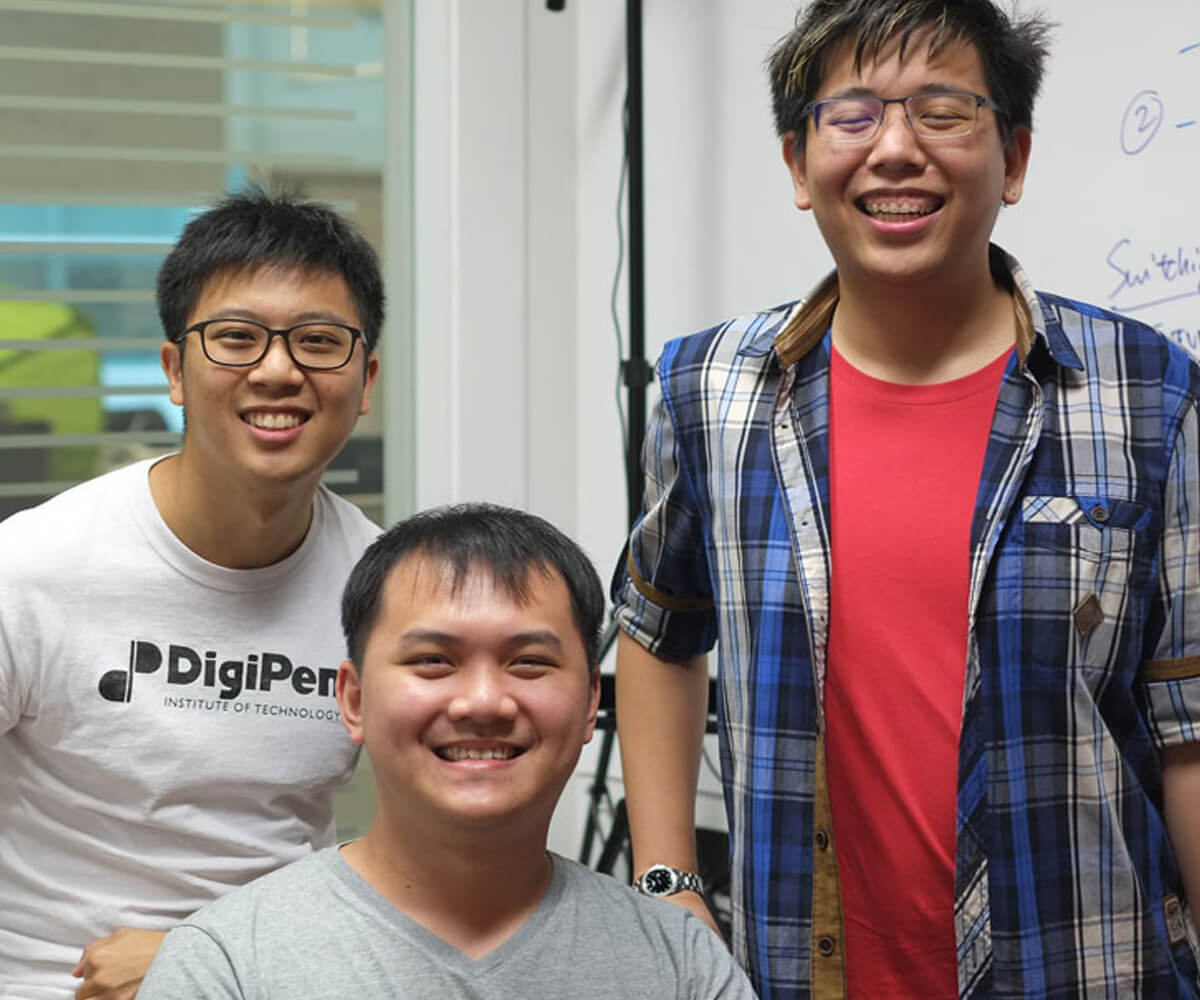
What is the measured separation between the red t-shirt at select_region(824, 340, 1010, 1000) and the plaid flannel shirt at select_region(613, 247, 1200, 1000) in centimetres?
2

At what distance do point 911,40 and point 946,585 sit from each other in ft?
1.56

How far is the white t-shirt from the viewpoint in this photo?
146 centimetres

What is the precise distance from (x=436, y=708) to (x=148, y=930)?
43 cm

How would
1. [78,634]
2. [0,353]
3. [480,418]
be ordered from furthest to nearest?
[480,418] < [0,353] < [78,634]

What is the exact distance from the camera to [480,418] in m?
2.98

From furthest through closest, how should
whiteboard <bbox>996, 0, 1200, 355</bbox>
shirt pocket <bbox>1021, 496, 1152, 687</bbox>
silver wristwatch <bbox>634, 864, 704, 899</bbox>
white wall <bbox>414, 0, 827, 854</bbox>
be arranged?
white wall <bbox>414, 0, 827, 854</bbox> < whiteboard <bbox>996, 0, 1200, 355</bbox> < silver wristwatch <bbox>634, 864, 704, 899</bbox> < shirt pocket <bbox>1021, 496, 1152, 687</bbox>

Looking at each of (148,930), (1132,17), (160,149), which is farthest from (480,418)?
(148,930)

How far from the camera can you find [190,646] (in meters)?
1.50

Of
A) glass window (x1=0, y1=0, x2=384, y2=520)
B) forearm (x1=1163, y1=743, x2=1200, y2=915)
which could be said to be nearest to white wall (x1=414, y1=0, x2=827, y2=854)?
glass window (x1=0, y1=0, x2=384, y2=520)

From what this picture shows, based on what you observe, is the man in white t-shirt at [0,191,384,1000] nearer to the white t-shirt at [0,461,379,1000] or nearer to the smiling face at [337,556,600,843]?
the white t-shirt at [0,461,379,1000]

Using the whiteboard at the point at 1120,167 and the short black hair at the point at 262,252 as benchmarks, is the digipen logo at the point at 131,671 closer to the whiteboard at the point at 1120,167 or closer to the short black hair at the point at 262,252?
the short black hair at the point at 262,252

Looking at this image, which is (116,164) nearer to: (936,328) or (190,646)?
(190,646)

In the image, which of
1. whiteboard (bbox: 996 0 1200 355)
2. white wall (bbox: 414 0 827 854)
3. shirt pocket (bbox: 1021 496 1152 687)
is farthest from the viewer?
white wall (bbox: 414 0 827 854)

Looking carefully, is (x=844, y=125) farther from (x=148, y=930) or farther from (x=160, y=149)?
(x=160, y=149)
